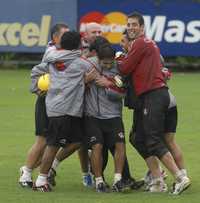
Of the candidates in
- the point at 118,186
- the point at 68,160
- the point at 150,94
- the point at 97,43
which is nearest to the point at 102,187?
the point at 118,186

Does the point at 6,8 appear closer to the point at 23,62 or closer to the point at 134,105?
the point at 23,62

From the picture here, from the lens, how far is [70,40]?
32.8 ft

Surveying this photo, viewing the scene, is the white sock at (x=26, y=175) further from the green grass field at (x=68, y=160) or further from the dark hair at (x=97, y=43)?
the dark hair at (x=97, y=43)

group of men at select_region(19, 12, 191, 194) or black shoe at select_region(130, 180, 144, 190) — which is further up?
group of men at select_region(19, 12, 191, 194)

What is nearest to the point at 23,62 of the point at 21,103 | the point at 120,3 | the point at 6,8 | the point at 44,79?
the point at 6,8

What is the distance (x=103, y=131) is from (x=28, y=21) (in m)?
20.3

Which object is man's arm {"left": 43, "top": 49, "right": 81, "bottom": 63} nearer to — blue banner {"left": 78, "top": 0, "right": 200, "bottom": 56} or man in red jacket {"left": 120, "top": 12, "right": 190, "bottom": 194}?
man in red jacket {"left": 120, "top": 12, "right": 190, "bottom": 194}

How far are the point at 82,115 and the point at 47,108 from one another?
0.42 metres

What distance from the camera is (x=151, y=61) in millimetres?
9875

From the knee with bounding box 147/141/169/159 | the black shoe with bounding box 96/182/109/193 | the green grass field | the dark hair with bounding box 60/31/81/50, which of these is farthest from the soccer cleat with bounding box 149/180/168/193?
the dark hair with bounding box 60/31/81/50

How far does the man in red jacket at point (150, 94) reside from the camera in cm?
977

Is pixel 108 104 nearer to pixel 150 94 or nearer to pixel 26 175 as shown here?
pixel 150 94

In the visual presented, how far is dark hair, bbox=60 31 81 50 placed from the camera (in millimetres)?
10000

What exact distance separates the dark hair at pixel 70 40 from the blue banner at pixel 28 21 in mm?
19793
